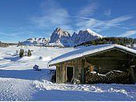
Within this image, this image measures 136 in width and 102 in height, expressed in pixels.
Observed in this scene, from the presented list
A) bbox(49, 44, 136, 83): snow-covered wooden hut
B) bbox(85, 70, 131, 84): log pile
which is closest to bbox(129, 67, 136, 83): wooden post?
bbox(49, 44, 136, 83): snow-covered wooden hut

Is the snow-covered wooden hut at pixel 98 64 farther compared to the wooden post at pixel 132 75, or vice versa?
the snow-covered wooden hut at pixel 98 64

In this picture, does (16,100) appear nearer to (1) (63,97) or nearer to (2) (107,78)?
(1) (63,97)

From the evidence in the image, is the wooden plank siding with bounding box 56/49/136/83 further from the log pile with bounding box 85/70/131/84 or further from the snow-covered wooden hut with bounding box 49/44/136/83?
the log pile with bounding box 85/70/131/84

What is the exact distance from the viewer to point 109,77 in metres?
24.0

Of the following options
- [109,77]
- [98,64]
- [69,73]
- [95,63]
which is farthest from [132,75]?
[69,73]

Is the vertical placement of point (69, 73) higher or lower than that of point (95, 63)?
lower

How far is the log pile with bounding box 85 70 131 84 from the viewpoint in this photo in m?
23.9

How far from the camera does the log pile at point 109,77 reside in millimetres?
23859

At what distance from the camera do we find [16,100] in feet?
49.1

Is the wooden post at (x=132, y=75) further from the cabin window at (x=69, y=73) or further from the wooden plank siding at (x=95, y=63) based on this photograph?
the cabin window at (x=69, y=73)

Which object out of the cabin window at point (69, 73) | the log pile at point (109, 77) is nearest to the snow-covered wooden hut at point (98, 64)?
the log pile at point (109, 77)

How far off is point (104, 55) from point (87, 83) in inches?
135

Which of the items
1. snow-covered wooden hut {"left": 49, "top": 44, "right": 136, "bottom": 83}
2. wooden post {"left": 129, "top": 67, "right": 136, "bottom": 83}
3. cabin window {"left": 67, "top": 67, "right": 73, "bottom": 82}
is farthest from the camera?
cabin window {"left": 67, "top": 67, "right": 73, "bottom": 82}

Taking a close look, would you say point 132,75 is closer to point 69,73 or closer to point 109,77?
point 109,77
